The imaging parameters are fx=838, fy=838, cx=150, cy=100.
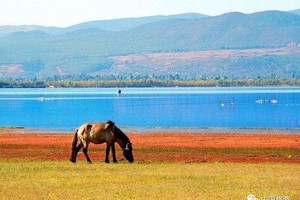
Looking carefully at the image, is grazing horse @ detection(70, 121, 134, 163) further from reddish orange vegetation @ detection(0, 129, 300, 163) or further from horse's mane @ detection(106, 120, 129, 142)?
reddish orange vegetation @ detection(0, 129, 300, 163)

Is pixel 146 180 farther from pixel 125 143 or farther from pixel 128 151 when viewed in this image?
pixel 125 143

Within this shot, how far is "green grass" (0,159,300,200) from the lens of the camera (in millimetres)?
23672

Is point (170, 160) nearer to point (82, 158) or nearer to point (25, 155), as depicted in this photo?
point (82, 158)

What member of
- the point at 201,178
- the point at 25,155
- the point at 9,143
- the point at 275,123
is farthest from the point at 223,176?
the point at 275,123

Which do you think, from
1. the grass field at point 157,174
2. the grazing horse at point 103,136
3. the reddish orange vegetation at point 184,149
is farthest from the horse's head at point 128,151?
the reddish orange vegetation at point 184,149

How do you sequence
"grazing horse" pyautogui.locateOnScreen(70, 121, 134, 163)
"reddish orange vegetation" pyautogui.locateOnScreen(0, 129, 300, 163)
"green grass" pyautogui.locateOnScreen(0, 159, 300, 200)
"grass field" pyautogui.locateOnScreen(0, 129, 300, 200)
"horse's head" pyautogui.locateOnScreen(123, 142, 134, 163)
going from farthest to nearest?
"reddish orange vegetation" pyautogui.locateOnScreen(0, 129, 300, 163), "horse's head" pyautogui.locateOnScreen(123, 142, 134, 163), "grazing horse" pyautogui.locateOnScreen(70, 121, 134, 163), "grass field" pyautogui.locateOnScreen(0, 129, 300, 200), "green grass" pyautogui.locateOnScreen(0, 159, 300, 200)

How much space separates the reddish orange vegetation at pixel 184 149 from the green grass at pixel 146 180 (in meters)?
4.62

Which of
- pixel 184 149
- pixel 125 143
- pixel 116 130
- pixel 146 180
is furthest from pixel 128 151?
pixel 184 149

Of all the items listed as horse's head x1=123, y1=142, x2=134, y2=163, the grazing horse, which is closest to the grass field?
horse's head x1=123, y1=142, x2=134, y2=163

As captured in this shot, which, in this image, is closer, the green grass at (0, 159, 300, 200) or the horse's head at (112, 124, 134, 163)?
the green grass at (0, 159, 300, 200)

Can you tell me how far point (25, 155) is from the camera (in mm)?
39750

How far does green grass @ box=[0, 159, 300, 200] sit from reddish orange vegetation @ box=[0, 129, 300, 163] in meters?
4.62

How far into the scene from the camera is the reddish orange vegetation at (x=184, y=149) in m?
38.3

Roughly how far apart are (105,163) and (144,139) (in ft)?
72.2
